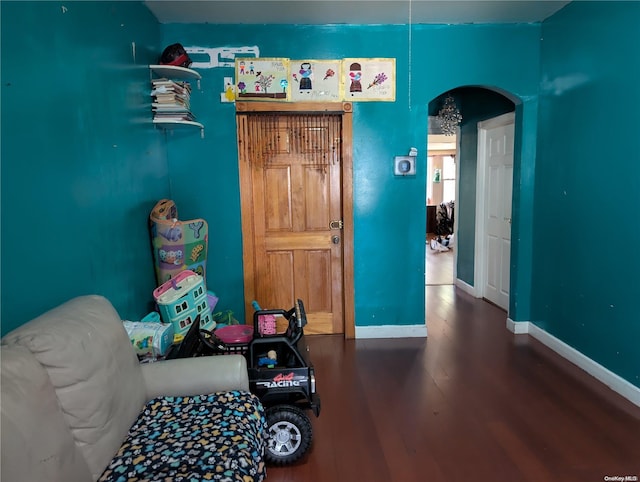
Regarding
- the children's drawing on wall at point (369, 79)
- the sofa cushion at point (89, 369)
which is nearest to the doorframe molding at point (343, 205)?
the children's drawing on wall at point (369, 79)

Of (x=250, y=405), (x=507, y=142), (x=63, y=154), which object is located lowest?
(x=250, y=405)

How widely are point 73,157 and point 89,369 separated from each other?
1033 mm

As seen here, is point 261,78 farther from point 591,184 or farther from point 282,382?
point 591,184

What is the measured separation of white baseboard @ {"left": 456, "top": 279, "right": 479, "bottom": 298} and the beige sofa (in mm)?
3901

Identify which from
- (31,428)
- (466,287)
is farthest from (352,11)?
(466,287)

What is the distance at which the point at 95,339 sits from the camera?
1.44 meters

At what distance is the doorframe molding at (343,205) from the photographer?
3500 mm

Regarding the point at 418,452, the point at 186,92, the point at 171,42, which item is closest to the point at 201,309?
the point at 418,452

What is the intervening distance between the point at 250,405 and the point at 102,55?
6.37 feet

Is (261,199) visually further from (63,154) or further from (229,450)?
(229,450)

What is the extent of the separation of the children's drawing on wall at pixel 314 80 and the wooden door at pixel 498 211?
1894 mm

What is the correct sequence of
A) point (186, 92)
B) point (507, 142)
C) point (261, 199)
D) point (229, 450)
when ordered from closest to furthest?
point (229, 450), point (186, 92), point (261, 199), point (507, 142)

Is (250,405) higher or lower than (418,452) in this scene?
higher

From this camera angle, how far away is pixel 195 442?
4.82ft
